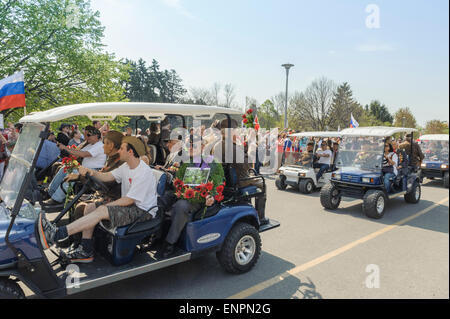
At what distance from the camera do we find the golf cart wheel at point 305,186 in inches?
353

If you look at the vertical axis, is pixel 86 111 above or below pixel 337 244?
above

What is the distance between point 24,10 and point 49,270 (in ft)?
45.3

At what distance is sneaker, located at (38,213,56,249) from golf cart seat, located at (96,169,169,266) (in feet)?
1.56

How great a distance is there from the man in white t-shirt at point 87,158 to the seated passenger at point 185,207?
2130 millimetres

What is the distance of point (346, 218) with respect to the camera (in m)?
6.41

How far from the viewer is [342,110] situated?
36.6m

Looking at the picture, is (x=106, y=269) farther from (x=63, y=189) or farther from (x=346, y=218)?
(x=346, y=218)

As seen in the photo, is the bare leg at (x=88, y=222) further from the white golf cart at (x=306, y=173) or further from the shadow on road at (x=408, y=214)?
the white golf cart at (x=306, y=173)

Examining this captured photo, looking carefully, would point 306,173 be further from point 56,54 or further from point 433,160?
point 56,54

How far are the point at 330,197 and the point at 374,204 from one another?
100 centimetres

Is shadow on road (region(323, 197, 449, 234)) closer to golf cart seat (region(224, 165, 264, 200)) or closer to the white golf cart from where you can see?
the white golf cart

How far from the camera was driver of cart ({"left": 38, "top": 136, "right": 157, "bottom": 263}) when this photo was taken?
3133 mm

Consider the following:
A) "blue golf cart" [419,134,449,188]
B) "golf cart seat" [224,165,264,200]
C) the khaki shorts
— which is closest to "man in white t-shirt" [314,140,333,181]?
"blue golf cart" [419,134,449,188]
